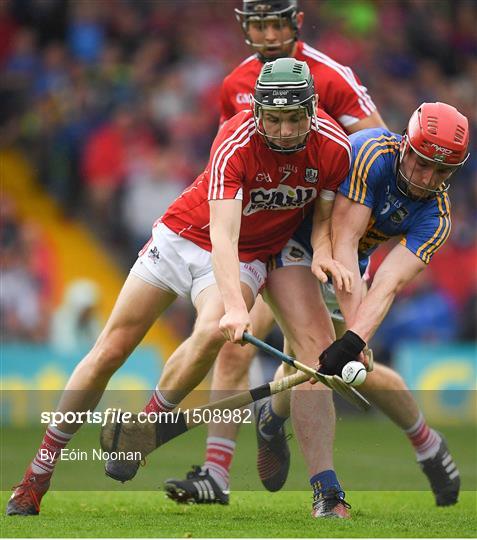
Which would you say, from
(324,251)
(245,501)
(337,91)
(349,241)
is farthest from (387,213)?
(245,501)

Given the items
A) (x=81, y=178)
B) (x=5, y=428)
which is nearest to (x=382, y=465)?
(x=5, y=428)

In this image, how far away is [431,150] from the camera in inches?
233

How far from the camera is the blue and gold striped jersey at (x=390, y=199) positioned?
613 centimetres

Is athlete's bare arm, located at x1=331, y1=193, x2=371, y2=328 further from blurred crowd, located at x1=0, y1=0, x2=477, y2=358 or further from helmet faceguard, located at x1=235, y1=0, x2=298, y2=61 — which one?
blurred crowd, located at x1=0, y1=0, x2=477, y2=358

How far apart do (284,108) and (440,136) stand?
75cm

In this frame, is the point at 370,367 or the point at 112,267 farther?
the point at 112,267

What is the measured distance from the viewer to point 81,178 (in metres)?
13.5

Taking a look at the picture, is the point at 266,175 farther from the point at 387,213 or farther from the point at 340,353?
the point at 340,353

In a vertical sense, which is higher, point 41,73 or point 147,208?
point 41,73

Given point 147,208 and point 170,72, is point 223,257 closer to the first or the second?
point 147,208

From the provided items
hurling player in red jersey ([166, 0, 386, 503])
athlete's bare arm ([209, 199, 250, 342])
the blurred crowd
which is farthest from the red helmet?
the blurred crowd

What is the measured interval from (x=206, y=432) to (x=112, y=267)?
259 inches

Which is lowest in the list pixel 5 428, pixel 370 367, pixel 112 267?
pixel 370 367

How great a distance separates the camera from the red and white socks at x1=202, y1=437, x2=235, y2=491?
6902 millimetres
